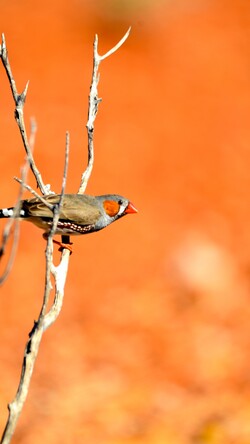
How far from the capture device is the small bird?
20.7 ft

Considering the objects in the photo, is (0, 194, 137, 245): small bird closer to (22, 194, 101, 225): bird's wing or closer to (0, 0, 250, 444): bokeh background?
(22, 194, 101, 225): bird's wing

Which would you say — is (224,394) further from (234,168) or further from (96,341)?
(234,168)

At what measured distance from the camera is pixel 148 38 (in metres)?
23.5

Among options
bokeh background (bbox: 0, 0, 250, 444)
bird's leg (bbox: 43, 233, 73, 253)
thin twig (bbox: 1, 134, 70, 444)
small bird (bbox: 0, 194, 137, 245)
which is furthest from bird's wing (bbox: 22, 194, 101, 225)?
bokeh background (bbox: 0, 0, 250, 444)

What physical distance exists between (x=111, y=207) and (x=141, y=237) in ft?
30.6

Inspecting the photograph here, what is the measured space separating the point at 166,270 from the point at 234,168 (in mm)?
4104

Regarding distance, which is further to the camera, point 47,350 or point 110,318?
point 110,318

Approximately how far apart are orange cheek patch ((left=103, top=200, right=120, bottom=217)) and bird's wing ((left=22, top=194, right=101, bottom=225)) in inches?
3.7

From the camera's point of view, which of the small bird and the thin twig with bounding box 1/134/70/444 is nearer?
the thin twig with bounding box 1/134/70/444

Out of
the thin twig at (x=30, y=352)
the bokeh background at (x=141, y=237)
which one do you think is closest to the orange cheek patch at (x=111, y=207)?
the thin twig at (x=30, y=352)

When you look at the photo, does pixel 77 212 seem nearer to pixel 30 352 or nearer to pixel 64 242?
pixel 64 242

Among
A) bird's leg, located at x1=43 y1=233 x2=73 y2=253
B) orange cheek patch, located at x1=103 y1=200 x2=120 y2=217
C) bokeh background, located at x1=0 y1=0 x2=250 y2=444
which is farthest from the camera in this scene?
bokeh background, located at x1=0 y1=0 x2=250 y2=444

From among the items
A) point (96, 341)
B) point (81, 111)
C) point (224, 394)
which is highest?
point (81, 111)

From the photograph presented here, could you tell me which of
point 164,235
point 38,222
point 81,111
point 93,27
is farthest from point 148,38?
point 38,222
